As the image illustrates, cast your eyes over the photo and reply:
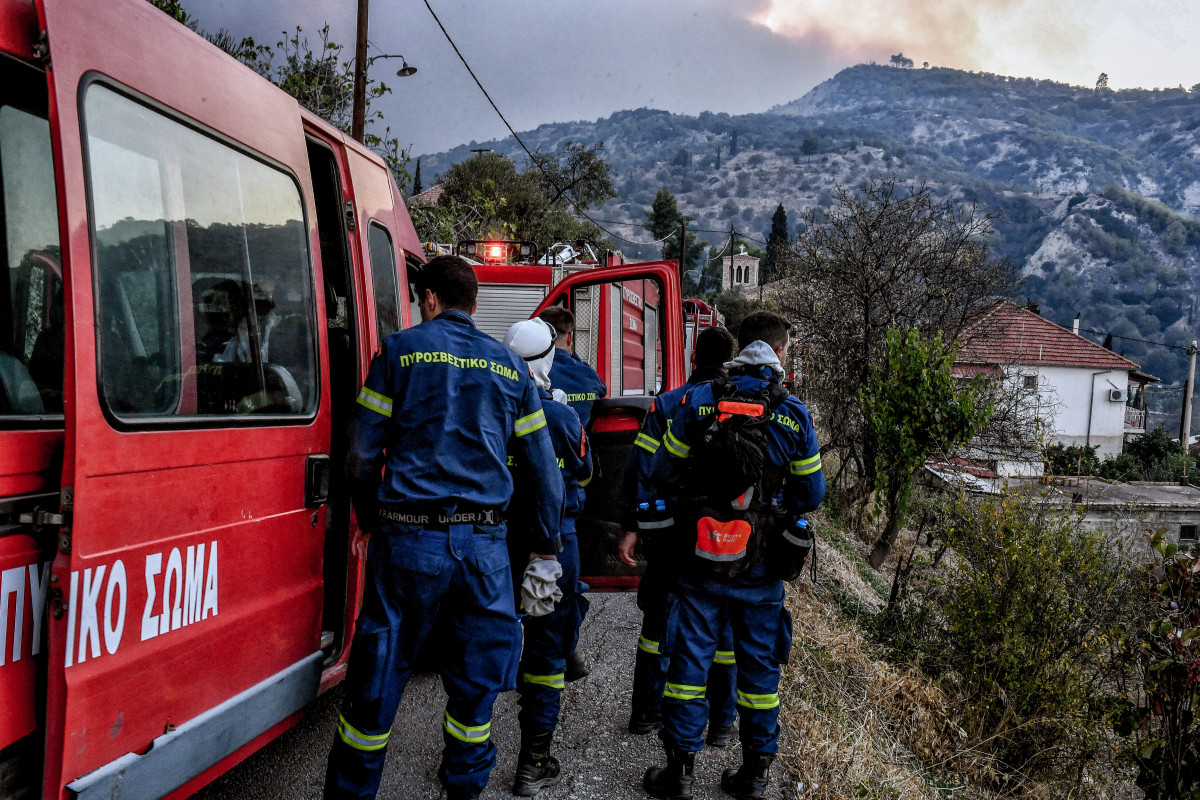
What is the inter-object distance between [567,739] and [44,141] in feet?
9.94

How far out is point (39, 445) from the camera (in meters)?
1.74

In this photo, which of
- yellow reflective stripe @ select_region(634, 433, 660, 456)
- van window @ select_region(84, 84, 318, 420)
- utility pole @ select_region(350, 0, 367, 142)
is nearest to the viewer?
van window @ select_region(84, 84, 318, 420)

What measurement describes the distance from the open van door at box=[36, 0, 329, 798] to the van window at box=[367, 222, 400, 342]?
2.33 feet

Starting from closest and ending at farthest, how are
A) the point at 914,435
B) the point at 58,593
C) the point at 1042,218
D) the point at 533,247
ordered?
1. the point at 58,593
2. the point at 914,435
3. the point at 533,247
4. the point at 1042,218

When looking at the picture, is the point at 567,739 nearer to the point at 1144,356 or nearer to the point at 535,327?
the point at 535,327

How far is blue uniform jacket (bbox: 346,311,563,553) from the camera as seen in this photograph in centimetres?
238

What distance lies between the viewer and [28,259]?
2.04 metres

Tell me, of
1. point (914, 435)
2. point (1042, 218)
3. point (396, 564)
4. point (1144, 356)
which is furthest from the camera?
point (1042, 218)

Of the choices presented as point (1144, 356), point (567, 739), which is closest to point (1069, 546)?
point (567, 739)

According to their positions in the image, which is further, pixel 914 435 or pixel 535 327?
pixel 914 435

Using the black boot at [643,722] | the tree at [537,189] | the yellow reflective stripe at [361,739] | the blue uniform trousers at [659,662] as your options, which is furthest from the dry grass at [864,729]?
the tree at [537,189]

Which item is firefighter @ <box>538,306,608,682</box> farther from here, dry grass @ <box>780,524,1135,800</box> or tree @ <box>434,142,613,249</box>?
tree @ <box>434,142,613,249</box>

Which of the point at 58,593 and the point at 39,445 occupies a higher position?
the point at 39,445

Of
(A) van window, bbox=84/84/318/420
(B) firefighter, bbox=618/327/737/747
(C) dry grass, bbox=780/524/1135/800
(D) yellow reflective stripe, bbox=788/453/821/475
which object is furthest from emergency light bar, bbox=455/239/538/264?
(D) yellow reflective stripe, bbox=788/453/821/475
